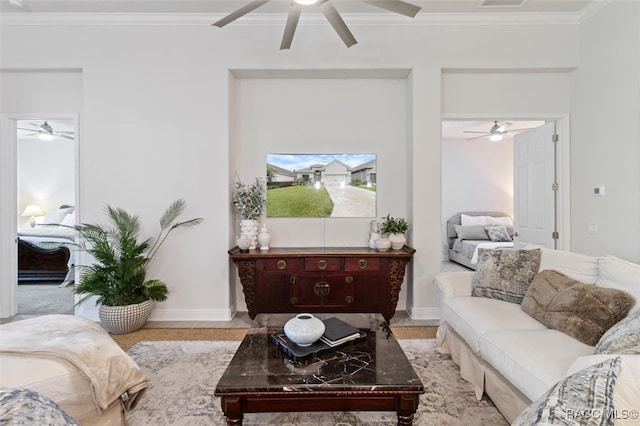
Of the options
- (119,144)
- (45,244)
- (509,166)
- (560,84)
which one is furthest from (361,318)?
(509,166)

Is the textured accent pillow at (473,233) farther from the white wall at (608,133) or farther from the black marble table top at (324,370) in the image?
the black marble table top at (324,370)

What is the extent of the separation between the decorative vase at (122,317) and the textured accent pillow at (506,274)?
3.32m

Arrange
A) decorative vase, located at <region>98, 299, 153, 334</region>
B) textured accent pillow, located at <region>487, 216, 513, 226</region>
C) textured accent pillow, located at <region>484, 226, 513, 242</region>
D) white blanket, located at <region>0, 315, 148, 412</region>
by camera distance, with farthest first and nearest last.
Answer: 1. textured accent pillow, located at <region>487, 216, 513, 226</region>
2. textured accent pillow, located at <region>484, 226, 513, 242</region>
3. decorative vase, located at <region>98, 299, 153, 334</region>
4. white blanket, located at <region>0, 315, 148, 412</region>

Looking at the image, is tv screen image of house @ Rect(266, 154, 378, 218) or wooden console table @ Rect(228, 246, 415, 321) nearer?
wooden console table @ Rect(228, 246, 415, 321)

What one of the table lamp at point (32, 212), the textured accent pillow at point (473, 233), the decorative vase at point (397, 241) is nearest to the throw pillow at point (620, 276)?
the decorative vase at point (397, 241)

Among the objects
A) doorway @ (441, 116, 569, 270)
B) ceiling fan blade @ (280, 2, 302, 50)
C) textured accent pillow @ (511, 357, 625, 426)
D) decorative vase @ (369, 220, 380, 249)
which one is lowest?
textured accent pillow @ (511, 357, 625, 426)

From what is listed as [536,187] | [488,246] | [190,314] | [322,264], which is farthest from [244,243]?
[488,246]

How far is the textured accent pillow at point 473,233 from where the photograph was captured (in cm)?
655

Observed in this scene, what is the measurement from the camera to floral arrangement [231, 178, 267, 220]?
11.9ft

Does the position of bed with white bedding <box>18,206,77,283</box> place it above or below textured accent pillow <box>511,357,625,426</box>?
below

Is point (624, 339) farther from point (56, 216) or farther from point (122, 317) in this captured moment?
point (56, 216)

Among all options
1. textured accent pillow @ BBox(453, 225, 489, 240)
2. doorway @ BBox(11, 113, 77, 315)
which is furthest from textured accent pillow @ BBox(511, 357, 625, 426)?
textured accent pillow @ BBox(453, 225, 489, 240)

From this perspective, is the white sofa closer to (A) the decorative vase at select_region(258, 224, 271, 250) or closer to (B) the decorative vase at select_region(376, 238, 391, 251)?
(B) the decorative vase at select_region(376, 238, 391, 251)

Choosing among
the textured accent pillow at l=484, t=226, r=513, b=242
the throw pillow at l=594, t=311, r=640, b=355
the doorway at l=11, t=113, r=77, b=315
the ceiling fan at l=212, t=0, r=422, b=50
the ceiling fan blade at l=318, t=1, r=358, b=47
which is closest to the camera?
the throw pillow at l=594, t=311, r=640, b=355
